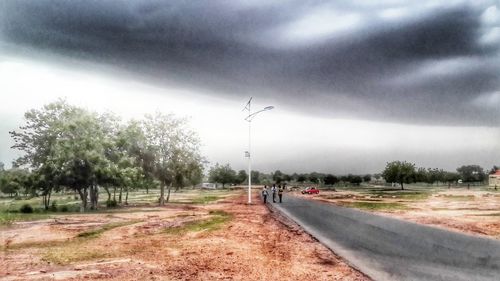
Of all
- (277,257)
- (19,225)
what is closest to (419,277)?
(277,257)

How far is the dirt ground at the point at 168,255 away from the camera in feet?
35.2

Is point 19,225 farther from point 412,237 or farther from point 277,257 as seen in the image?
point 412,237

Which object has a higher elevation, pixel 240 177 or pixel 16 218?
pixel 240 177

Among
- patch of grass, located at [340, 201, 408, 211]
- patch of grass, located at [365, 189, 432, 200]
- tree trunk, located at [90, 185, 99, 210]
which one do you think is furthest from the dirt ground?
patch of grass, located at [365, 189, 432, 200]

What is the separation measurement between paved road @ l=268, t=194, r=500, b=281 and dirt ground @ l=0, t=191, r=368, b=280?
35.4 inches

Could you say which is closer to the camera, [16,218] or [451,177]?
[16,218]

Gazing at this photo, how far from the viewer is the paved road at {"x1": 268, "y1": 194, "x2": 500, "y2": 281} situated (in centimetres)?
1083

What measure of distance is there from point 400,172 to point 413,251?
100294 mm

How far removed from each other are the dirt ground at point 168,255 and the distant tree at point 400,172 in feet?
315

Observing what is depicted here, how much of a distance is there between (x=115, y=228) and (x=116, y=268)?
11056 millimetres

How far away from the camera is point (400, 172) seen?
108 meters

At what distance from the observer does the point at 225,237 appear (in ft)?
58.9

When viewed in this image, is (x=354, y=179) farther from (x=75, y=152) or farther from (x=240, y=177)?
(x=75, y=152)

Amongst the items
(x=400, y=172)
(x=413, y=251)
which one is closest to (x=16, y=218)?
(x=413, y=251)
